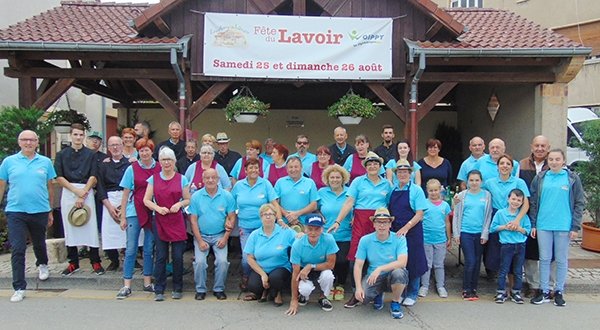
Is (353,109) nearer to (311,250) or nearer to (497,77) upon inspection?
(497,77)

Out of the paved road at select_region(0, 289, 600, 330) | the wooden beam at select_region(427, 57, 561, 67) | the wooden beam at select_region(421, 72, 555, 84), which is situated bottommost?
the paved road at select_region(0, 289, 600, 330)

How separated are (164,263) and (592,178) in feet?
21.7

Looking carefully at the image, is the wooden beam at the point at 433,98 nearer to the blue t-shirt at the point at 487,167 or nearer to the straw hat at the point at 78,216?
the blue t-shirt at the point at 487,167

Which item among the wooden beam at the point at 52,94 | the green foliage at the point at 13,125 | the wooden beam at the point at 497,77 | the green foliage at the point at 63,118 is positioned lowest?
the green foliage at the point at 13,125

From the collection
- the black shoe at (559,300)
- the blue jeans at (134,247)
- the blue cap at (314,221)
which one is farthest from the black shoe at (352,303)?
the blue jeans at (134,247)

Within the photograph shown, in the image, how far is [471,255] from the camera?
18.9 ft

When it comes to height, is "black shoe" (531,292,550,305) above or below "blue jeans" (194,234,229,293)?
below

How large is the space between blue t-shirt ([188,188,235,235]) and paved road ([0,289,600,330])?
0.86 metres

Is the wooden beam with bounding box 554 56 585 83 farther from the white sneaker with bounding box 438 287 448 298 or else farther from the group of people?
the white sneaker with bounding box 438 287 448 298

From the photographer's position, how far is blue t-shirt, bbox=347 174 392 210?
552 centimetres

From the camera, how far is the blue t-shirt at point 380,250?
204 inches

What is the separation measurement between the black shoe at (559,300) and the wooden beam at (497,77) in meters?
3.95

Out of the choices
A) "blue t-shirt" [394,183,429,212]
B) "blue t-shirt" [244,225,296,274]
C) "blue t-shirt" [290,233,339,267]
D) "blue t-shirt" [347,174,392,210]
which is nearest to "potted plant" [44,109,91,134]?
"blue t-shirt" [244,225,296,274]

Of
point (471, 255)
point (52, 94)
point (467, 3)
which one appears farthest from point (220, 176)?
point (467, 3)
